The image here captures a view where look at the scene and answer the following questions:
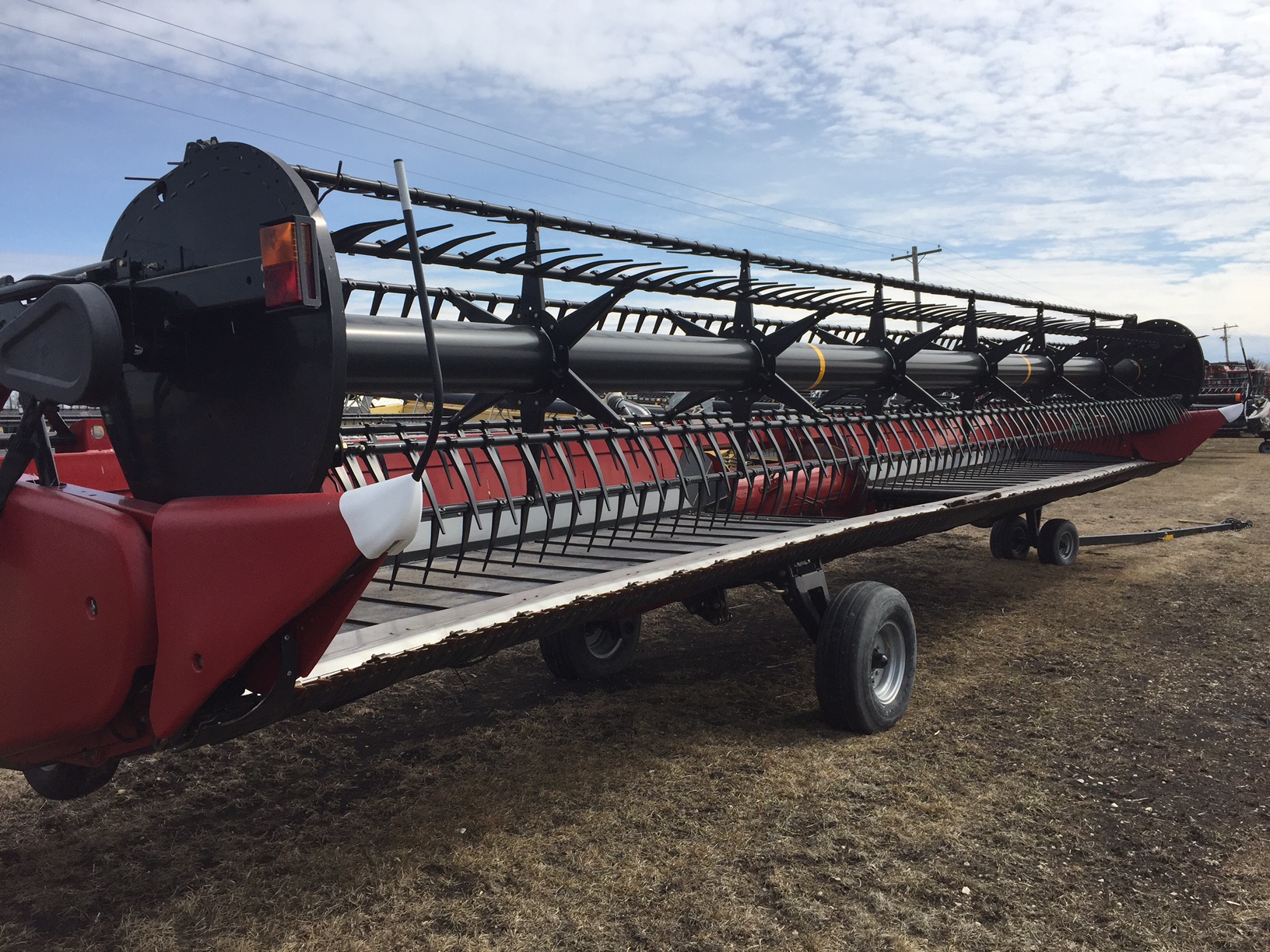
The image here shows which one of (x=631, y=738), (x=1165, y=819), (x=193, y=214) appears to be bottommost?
(x=1165, y=819)

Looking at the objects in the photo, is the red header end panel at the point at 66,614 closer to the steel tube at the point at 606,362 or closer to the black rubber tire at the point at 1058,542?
the steel tube at the point at 606,362

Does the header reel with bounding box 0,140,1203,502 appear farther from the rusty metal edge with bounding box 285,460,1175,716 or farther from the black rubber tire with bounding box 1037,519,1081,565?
the black rubber tire with bounding box 1037,519,1081,565

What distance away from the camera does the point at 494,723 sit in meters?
4.26

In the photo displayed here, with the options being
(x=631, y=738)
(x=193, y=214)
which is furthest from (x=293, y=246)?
(x=631, y=738)

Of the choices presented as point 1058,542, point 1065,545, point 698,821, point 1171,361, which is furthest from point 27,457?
point 1171,361

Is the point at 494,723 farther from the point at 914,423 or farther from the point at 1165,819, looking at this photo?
the point at 914,423

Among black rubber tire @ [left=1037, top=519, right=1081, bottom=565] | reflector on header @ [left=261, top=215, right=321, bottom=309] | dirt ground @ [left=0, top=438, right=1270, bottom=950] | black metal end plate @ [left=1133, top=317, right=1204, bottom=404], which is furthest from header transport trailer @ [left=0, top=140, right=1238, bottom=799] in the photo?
black metal end plate @ [left=1133, top=317, right=1204, bottom=404]

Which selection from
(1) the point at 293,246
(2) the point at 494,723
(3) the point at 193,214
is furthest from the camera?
(2) the point at 494,723

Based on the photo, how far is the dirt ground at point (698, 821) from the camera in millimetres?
2553

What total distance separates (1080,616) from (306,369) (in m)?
5.65

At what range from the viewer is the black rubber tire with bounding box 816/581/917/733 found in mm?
3852

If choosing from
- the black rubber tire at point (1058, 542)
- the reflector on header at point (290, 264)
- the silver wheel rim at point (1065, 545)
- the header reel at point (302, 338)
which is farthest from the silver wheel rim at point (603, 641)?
the silver wheel rim at point (1065, 545)

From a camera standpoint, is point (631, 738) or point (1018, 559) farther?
point (1018, 559)

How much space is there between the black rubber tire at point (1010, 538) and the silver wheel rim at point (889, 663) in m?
4.60
